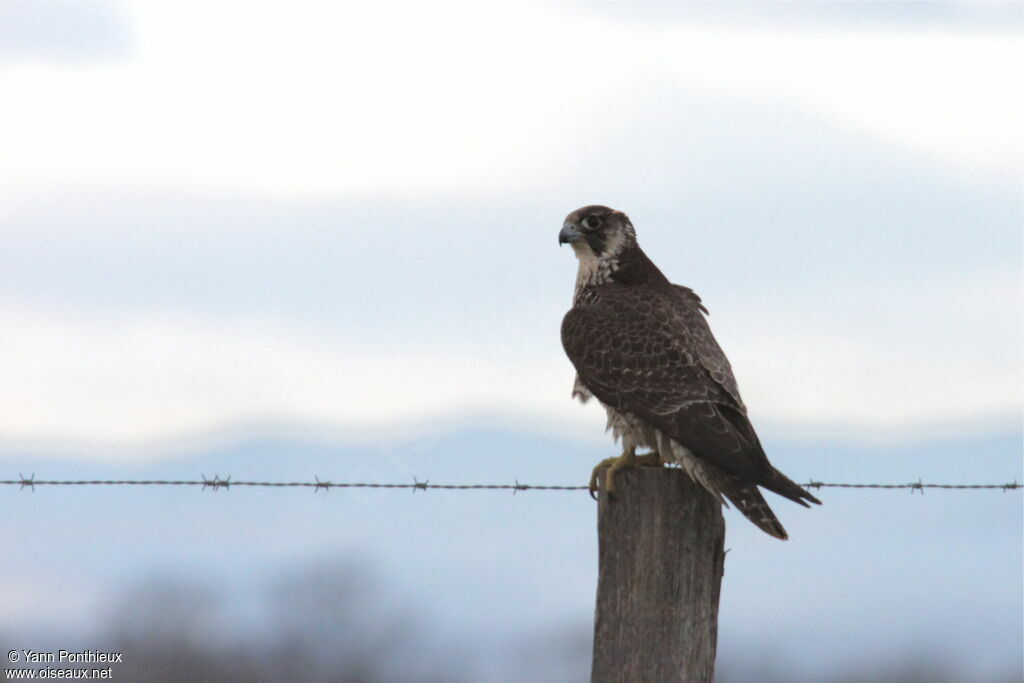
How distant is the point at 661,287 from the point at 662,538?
7.79ft

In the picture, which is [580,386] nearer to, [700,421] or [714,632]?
[700,421]

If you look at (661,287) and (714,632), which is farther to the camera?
(661,287)

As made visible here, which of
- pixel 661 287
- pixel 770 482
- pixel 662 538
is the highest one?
pixel 661 287

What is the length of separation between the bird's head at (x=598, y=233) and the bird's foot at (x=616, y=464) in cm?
143

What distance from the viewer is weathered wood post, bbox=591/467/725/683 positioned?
4352 millimetres

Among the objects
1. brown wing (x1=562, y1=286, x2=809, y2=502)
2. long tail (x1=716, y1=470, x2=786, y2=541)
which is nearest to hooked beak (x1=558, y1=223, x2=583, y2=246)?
brown wing (x1=562, y1=286, x2=809, y2=502)

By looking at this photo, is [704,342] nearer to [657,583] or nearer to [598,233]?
[598,233]

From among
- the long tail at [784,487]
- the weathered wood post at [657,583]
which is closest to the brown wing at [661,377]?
the long tail at [784,487]

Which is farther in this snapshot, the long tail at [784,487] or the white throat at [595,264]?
the white throat at [595,264]

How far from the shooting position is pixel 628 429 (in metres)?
5.85

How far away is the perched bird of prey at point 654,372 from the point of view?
5.14 metres

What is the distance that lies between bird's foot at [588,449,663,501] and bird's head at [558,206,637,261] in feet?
4.71

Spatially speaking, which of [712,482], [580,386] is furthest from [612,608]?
[580,386]

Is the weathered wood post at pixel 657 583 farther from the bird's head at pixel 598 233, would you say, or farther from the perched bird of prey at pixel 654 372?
the bird's head at pixel 598 233
